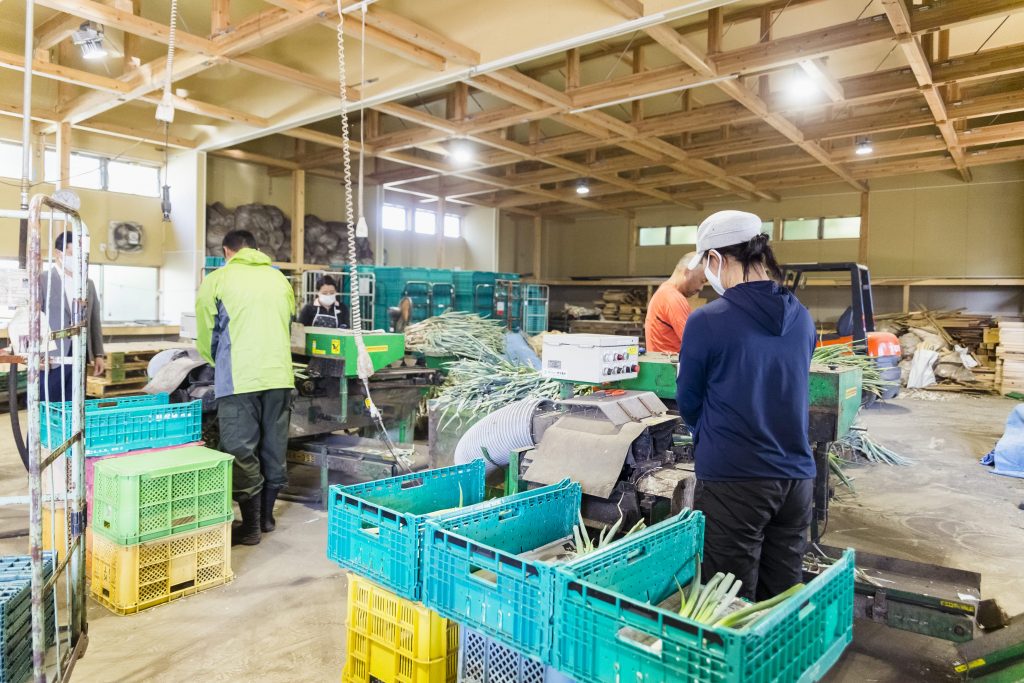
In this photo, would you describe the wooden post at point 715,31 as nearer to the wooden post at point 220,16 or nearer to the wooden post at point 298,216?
the wooden post at point 220,16

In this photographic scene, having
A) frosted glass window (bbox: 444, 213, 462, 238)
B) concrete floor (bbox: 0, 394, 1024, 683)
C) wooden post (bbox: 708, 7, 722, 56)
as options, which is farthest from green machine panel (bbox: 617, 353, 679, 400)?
frosted glass window (bbox: 444, 213, 462, 238)

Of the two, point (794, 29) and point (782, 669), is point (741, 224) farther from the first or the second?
point (794, 29)

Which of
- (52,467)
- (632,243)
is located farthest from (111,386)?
(632,243)

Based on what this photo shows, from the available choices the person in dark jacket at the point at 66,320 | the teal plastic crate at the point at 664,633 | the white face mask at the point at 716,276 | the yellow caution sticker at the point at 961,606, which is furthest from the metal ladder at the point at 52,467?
the yellow caution sticker at the point at 961,606

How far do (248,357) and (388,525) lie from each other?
2.12 meters

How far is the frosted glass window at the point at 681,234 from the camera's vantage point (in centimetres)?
1347

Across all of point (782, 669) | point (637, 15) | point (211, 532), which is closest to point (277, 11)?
point (637, 15)

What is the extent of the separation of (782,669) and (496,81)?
18.6 ft

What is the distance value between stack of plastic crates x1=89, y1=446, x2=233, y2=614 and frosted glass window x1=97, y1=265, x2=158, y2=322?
6.13m

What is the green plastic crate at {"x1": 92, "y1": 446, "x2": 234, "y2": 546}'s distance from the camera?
269 cm

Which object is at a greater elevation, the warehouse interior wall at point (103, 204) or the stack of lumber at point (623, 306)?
the warehouse interior wall at point (103, 204)

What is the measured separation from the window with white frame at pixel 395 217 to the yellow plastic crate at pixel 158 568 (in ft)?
31.1

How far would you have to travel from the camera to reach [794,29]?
6051 millimetres

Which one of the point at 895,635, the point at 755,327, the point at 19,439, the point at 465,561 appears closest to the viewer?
the point at 465,561
